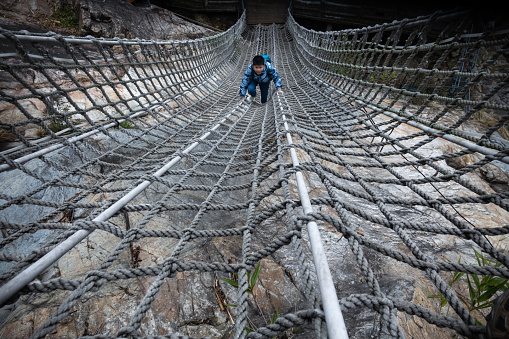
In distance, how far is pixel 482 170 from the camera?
2.75 meters

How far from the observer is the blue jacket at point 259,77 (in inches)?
113

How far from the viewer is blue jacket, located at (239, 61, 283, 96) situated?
2865mm

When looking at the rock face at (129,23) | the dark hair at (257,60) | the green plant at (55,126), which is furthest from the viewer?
the rock face at (129,23)

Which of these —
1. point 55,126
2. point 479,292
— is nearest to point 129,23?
point 55,126

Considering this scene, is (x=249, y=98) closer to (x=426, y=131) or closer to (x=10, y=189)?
(x=426, y=131)

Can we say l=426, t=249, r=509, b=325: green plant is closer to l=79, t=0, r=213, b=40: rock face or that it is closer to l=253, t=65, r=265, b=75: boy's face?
l=253, t=65, r=265, b=75: boy's face

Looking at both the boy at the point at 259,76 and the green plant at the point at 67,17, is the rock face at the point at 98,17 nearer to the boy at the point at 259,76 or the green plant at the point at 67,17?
the green plant at the point at 67,17

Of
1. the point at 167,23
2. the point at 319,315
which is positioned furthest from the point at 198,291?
the point at 167,23

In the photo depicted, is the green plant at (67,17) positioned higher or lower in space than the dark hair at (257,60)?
higher

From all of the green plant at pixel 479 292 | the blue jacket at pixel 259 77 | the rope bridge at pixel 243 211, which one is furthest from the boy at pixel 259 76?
the green plant at pixel 479 292

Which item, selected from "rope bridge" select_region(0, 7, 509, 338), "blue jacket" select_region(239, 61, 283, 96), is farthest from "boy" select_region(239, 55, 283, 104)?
"rope bridge" select_region(0, 7, 509, 338)

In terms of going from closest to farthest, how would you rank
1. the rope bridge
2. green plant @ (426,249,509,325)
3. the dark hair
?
the rope bridge < green plant @ (426,249,509,325) < the dark hair

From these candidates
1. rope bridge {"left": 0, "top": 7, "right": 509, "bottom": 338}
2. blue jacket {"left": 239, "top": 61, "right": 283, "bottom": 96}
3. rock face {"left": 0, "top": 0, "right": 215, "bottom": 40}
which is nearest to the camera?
rope bridge {"left": 0, "top": 7, "right": 509, "bottom": 338}

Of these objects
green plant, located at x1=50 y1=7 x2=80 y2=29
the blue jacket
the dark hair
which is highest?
green plant, located at x1=50 y1=7 x2=80 y2=29
